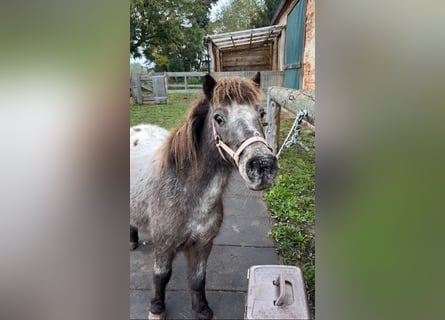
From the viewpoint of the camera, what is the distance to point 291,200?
2.24ft

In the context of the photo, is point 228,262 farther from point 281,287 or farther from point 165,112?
point 165,112

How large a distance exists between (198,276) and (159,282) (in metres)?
0.10

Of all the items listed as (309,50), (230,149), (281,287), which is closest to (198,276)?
(281,287)

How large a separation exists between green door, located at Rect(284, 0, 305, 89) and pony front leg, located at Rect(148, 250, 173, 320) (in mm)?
527

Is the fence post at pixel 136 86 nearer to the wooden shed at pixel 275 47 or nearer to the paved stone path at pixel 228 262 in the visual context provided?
the wooden shed at pixel 275 47

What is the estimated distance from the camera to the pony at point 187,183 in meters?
0.67

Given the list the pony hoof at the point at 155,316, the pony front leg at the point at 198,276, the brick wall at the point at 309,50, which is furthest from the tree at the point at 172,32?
the pony hoof at the point at 155,316

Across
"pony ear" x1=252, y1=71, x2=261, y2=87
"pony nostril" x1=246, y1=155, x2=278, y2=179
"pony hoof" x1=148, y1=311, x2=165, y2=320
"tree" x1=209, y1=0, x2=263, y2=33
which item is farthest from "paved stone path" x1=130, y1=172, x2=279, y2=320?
"tree" x1=209, y1=0, x2=263, y2=33

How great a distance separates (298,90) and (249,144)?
18 centimetres

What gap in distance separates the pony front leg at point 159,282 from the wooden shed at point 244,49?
1.59 feet

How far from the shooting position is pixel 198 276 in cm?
75
